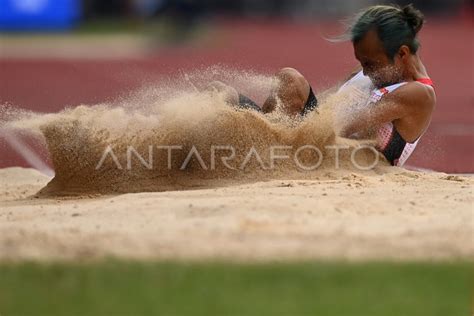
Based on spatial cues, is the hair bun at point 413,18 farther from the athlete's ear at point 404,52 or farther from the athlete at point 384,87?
the athlete's ear at point 404,52

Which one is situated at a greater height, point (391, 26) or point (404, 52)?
point (391, 26)

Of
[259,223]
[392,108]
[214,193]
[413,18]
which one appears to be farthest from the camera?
[413,18]

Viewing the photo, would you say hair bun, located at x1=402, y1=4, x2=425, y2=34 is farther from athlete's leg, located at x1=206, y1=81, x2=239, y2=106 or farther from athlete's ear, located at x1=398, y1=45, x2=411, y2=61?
athlete's leg, located at x1=206, y1=81, x2=239, y2=106

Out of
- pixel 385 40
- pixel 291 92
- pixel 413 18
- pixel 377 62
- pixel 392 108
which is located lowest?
pixel 392 108

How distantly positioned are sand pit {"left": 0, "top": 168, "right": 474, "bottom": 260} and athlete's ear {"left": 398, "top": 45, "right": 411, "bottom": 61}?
2.66ft

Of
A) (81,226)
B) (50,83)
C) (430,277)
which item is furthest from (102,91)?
(430,277)

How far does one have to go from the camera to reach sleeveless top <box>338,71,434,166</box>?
672 centimetres

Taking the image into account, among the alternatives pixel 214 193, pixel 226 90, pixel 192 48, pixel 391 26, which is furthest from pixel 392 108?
pixel 192 48

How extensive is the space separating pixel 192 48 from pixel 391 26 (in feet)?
58.0

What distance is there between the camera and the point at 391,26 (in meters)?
6.66

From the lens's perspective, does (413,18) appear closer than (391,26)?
No

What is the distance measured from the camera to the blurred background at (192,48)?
13.6 metres

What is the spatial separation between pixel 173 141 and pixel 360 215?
5.24 feet

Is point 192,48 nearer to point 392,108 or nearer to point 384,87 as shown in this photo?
point 384,87
